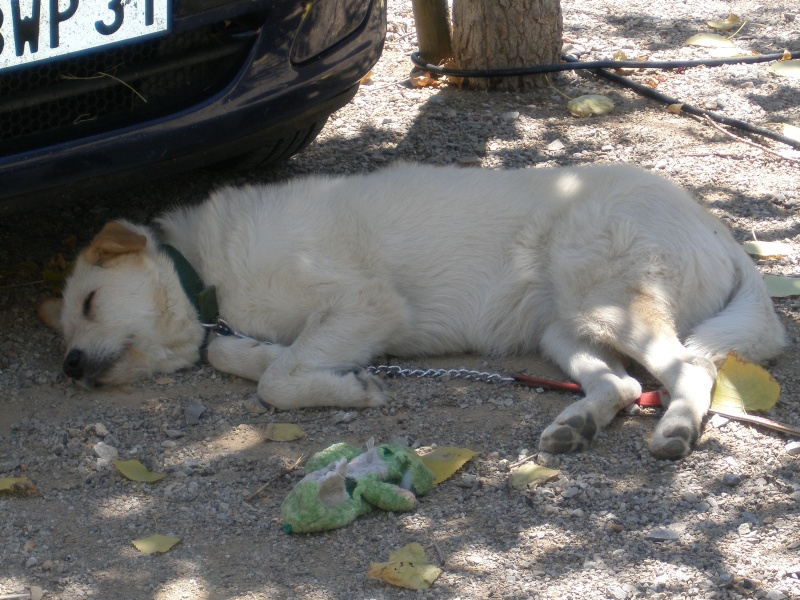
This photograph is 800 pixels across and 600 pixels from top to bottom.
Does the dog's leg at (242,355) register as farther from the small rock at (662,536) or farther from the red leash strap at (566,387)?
the small rock at (662,536)

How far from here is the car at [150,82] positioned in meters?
3.57

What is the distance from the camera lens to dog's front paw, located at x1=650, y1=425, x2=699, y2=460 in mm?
3307

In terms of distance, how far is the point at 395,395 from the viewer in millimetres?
3934

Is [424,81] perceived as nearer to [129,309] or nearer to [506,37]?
[506,37]

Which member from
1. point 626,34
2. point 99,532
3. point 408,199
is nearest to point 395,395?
point 408,199

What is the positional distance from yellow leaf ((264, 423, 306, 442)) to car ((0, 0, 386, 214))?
1208 mm

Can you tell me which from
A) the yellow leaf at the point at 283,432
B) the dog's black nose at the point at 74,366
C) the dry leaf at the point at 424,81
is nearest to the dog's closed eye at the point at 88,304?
the dog's black nose at the point at 74,366

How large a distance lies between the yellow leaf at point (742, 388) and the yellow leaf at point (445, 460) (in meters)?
0.99

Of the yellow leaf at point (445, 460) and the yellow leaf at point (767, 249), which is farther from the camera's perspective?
the yellow leaf at point (767, 249)

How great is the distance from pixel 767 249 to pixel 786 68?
2591mm

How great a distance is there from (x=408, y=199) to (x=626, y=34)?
392 centimetres

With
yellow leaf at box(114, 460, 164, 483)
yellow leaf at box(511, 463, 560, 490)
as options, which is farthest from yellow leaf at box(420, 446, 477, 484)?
yellow leaf at box(114, 460, 164, 483)

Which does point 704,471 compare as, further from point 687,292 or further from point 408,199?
point 408,199

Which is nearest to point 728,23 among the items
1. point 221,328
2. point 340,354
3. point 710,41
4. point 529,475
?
point 710,41
